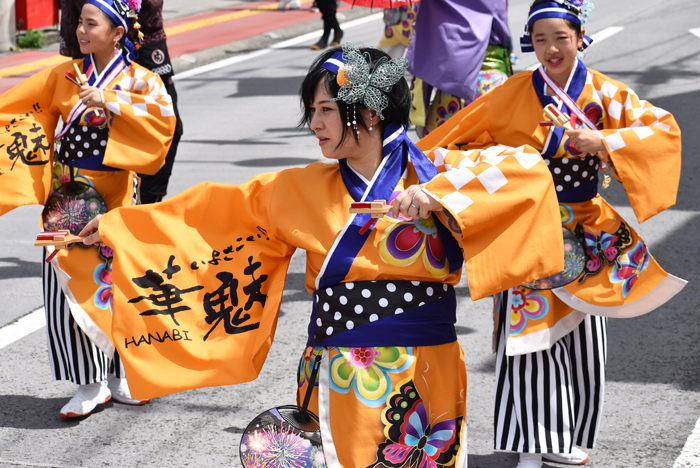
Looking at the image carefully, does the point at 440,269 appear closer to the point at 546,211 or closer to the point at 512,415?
the point at 546,211

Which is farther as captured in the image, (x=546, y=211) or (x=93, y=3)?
(x=93, y=3)

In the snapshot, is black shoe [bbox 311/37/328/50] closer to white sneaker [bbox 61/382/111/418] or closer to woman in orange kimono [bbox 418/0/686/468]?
white sneaker [bbox 61/382/111/418]

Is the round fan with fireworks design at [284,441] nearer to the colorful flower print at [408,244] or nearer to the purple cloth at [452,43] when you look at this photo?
the colorful flower print at [408,244]

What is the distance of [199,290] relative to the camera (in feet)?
A: 9.43

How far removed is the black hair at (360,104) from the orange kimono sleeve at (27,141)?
1908mm

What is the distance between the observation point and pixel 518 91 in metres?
3.55

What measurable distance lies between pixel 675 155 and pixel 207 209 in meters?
1.67


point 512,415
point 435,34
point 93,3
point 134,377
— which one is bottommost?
point 512,415

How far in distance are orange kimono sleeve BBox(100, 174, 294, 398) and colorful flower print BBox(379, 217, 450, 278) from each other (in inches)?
15.4

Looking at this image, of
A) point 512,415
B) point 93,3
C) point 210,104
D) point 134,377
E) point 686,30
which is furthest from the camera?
point 686,30

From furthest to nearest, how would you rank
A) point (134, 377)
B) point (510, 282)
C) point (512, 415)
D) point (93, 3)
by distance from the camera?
point (93, 3) < point (512, 415) < point (134, 377) < point (510, 282)

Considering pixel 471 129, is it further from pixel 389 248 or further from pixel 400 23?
pixel 400 23

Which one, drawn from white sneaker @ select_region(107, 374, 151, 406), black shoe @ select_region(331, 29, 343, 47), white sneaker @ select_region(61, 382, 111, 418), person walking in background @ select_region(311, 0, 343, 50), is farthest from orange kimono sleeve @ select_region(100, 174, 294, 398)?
black shoe @ select_region(331, 29, 343, 47)

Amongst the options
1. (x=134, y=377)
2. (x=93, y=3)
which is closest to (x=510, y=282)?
(x=134, y=377)
